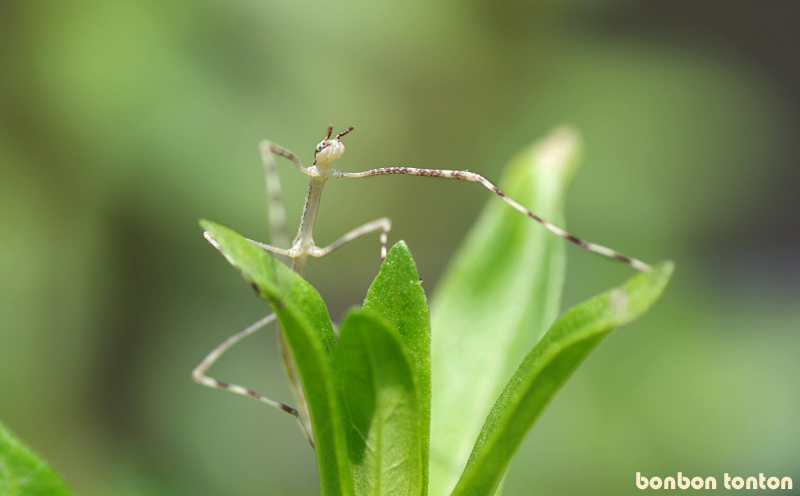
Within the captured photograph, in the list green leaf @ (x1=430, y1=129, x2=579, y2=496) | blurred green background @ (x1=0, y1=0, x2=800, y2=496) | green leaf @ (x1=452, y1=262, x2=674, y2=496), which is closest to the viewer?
green leaf @ (x1=452, y1=262, x2=674, y2=496)

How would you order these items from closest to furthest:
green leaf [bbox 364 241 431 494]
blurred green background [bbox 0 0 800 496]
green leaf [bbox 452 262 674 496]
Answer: green leaf [bbox 452 262 674 496]
green leaf [bbox 364 241 431 494]
blurred green background [bbox 0 0 800 496]

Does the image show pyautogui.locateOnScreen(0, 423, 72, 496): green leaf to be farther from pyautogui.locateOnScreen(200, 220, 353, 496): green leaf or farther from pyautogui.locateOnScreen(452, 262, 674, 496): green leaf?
pyautogui.locateOnScreen(452, 262, 674, 496): green leaf

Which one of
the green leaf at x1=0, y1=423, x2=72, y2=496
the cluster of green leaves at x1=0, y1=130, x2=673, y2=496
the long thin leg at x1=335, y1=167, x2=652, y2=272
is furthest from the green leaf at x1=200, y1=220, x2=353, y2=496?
the long thin leg at x1=335, y1=167, x2=652, y2=272

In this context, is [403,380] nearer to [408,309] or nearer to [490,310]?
[408,309]

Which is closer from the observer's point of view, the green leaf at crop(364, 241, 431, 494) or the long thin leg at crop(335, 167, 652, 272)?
the green leaf at crop(364, 241, 431, 494)

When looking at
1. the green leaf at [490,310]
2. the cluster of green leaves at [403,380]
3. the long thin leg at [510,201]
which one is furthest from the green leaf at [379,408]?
the long thin leg at [510,201]

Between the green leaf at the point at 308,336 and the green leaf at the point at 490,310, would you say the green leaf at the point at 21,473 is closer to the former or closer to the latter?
the green leaf at the point at 308,336

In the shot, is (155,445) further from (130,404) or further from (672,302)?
(672,302)

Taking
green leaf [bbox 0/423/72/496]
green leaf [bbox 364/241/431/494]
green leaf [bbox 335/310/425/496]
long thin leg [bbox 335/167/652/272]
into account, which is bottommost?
green leaf [bbox 0/423/72/496]

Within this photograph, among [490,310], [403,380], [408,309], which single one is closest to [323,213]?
[490,310]
